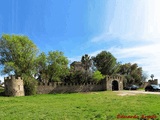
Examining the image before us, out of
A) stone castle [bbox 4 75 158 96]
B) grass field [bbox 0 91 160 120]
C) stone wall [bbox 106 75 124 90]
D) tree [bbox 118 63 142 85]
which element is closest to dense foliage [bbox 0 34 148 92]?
stone castle [bbox 4 75 158 96]

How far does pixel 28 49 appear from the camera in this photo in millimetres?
43688

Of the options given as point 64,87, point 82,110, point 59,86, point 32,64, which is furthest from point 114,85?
point 82,110

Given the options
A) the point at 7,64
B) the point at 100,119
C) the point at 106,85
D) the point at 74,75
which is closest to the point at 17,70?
the point at 7,64

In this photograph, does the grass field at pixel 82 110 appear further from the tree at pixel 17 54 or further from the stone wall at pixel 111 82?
the stone wall at pixel 111 82

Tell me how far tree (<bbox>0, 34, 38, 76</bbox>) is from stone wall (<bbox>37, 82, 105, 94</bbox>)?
4.89 meters

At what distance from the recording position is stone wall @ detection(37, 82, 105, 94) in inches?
1566

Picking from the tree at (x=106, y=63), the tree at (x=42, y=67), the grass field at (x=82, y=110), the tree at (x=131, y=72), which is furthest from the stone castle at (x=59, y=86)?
the tree at (x=106, y=63)

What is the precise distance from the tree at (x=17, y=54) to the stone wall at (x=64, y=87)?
4889mm

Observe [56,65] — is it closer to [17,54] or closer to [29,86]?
[17,54]

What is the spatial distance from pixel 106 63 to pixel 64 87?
27736mm

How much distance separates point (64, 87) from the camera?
138ft

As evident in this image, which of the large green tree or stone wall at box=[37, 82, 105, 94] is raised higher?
the large green tree

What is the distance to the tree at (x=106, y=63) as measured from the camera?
67000mm

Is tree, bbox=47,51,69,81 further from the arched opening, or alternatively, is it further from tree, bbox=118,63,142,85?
tree, bbox=118,63,142,85
